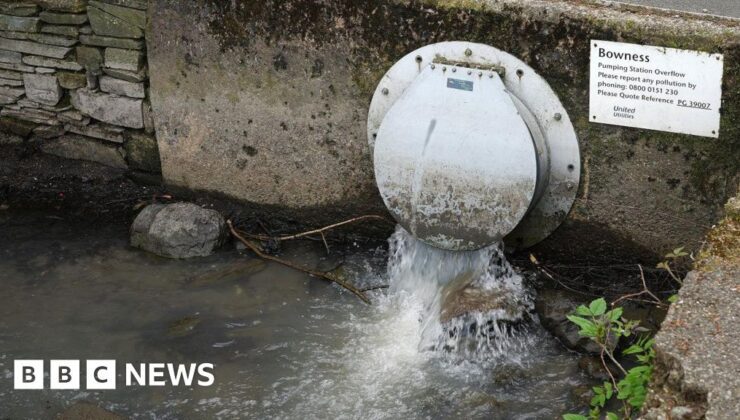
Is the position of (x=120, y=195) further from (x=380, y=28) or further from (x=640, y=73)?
(x=640, y=73)

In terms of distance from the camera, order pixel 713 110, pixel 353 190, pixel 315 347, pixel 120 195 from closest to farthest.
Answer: pixel 713 110, pixel 315 347, pixel 353 190, pixel 120 195

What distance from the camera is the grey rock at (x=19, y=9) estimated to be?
499cm

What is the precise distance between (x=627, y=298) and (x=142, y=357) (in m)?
2.11

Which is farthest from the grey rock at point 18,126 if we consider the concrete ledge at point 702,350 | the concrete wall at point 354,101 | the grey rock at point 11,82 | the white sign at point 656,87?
the concrete ledge at point 702,350

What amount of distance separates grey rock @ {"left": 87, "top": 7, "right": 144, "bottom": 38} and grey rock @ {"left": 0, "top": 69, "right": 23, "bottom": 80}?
605 millimetres

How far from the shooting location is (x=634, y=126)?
418cm

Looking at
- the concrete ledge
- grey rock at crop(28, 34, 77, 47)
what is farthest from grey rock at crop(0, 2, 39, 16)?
the concrete ledge

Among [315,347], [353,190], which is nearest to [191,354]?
[315,347]

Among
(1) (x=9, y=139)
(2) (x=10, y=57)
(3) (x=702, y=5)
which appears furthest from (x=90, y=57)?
(3) (x=702, y=5)

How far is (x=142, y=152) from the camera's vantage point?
529 cm

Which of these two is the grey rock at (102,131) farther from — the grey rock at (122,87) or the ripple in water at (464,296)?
the ripple in water at (464,296)

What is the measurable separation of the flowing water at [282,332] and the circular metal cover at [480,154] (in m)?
0.25

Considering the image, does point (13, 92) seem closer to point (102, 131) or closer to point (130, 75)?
point (102, 131)

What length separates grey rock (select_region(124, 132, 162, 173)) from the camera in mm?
5242
